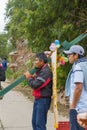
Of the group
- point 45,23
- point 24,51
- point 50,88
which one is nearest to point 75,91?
point 50,88

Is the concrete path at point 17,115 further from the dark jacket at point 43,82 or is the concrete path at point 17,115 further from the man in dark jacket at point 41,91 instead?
the dark jacket at point 43,82

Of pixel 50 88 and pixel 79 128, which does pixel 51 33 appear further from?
pixel 79 128

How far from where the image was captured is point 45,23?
11.5 m

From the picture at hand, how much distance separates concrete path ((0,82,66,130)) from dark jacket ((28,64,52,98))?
7.83 ft

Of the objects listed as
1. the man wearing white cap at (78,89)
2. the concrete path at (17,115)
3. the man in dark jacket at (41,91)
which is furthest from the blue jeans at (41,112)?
the concrete path at (17,115)

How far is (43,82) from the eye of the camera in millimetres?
6754

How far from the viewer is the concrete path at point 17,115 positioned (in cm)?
943

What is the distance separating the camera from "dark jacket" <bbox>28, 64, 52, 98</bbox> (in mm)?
6737

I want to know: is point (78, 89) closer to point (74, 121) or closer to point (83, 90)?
point (83, 90)

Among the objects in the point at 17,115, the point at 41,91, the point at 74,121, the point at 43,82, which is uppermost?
the point at 43,82

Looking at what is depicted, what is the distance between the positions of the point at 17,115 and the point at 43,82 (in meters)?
4.37

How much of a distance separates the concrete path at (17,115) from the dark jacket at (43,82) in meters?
2.39

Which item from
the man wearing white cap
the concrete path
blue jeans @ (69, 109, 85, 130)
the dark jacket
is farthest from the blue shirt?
the concrete path

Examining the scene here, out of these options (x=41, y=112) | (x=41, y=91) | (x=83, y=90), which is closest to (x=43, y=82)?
(x=41, y=91)
